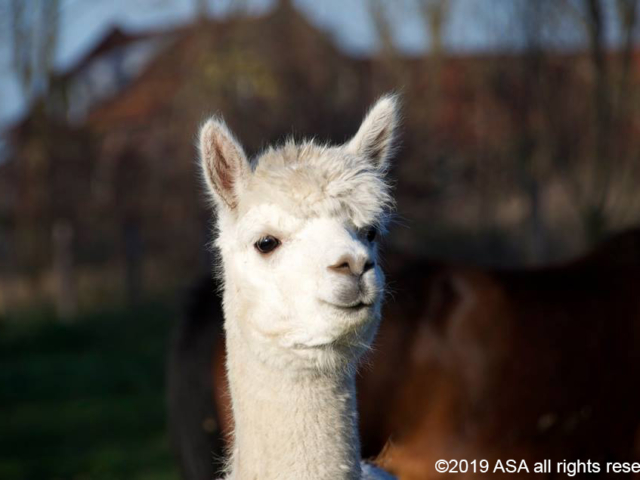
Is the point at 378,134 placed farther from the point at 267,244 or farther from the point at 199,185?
the point at 199,185

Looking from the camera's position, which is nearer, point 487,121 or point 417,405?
point 417,405

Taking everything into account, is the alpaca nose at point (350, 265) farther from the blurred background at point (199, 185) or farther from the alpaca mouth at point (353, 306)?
the blurred background at point (199, 185)

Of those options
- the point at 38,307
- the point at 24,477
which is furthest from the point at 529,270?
the point at 38,307

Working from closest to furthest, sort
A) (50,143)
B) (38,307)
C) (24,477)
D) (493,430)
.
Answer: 1. (493,430)
2. (24,477)
3. (38,307)
4. (50,143)

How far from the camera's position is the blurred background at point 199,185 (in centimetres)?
980

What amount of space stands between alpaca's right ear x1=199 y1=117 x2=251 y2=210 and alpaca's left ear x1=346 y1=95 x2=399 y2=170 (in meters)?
0.42

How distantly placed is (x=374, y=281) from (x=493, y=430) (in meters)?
2.85

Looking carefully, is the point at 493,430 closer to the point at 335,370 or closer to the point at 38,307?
the point at 335,370

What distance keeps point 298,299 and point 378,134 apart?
0.89 m

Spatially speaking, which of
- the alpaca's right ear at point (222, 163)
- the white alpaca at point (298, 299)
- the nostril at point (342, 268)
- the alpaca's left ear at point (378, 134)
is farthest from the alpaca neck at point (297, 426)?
the alpaca's left ear at point (378, 134)

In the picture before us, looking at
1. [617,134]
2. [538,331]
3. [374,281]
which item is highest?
[617,134]

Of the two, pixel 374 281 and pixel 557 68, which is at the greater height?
pixel 557 68

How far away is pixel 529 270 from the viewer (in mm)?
5969

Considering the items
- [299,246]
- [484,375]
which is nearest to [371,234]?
[299,246]
